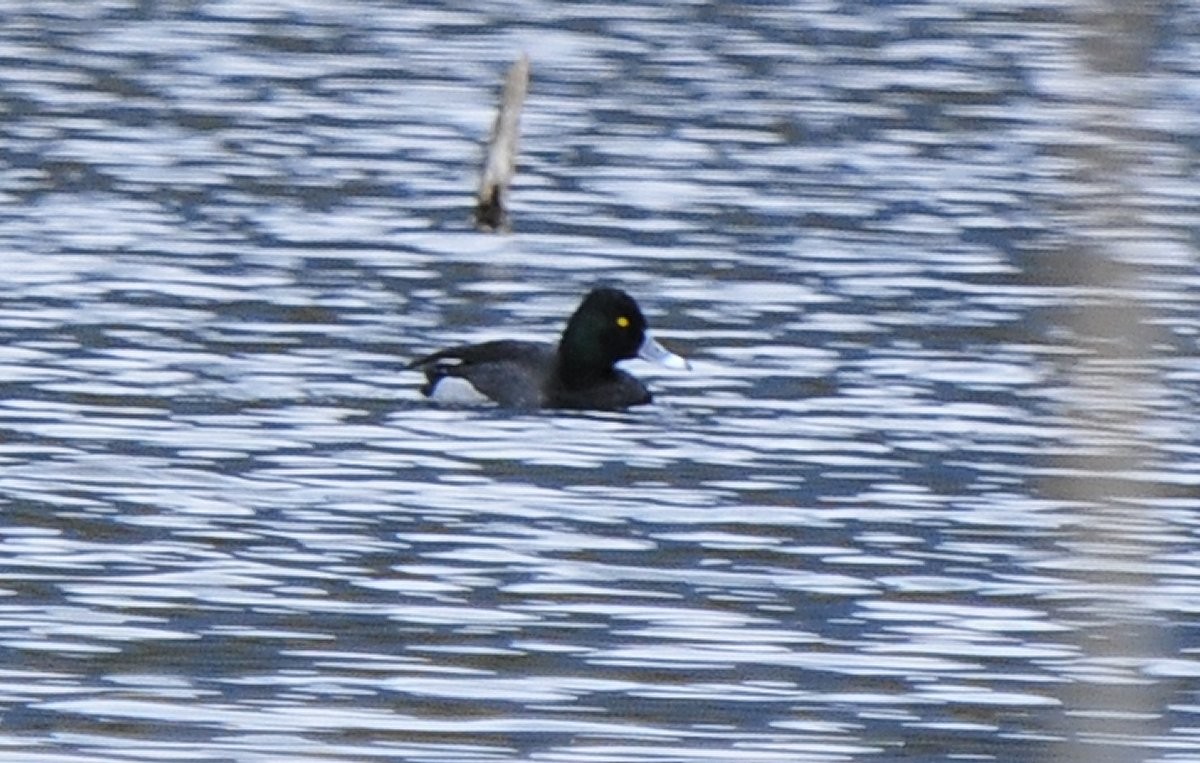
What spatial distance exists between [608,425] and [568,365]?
56 cm

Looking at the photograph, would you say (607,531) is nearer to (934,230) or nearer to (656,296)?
(656,296)

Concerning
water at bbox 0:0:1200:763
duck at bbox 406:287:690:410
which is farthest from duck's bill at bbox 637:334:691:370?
water at bbox 0:0:1200:763

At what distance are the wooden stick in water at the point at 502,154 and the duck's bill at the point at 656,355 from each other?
401cm

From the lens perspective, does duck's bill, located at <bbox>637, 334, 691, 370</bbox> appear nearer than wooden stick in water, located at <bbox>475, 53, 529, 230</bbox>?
Yes

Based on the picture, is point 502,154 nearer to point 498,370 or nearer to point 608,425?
point 498,370

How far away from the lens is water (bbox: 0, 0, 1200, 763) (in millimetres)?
8094

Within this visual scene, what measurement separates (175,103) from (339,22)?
5.86m

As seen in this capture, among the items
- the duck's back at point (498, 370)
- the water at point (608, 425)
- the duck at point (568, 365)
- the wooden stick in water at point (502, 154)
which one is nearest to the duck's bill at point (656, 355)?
the duck at point (568, 365)

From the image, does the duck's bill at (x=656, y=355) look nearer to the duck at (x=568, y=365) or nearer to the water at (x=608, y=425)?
the duck at (x=568, y=365)

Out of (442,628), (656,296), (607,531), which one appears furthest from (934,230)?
(442,628)

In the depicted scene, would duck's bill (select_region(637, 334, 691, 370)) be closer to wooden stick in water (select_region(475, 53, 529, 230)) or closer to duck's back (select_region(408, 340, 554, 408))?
duck's back (select_region(408, 340, 554, 408))

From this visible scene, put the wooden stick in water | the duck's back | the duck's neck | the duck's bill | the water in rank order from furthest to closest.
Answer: the wooden stick in water
the duck's bill
the duck's neck
the duck's back
the water

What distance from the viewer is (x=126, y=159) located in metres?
21.9

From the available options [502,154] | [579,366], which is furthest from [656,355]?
[502,154]
